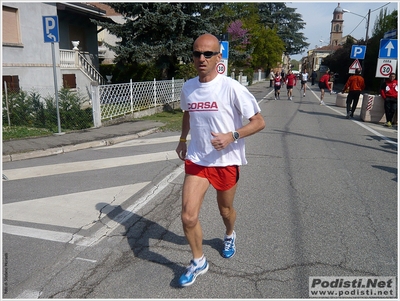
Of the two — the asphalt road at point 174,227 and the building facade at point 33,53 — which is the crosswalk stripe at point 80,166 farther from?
the building facade at point 33,53

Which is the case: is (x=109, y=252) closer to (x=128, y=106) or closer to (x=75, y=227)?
(x=75, y=227)

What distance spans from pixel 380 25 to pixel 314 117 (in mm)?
27766

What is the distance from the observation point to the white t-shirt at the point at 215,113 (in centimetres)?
288

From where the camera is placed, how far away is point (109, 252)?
351cm

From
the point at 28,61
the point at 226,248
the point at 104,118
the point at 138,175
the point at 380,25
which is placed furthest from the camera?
the point at 380,25

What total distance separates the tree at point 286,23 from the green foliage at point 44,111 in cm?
5670

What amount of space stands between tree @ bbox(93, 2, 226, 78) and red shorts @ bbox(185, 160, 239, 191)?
15.1m

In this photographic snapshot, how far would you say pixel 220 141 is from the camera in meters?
2.71

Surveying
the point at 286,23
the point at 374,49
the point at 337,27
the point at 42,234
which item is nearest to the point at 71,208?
the point at 42,234

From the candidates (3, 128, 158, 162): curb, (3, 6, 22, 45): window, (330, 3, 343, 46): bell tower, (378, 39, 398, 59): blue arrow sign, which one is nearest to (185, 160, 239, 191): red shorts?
(3, 128, 158, 162): curb

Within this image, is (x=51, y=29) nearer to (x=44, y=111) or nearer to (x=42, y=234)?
(x=44, y=111)

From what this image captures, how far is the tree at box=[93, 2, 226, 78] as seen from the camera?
1694 centimetres

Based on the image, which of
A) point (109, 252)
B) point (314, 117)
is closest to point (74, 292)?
point (109, 252)

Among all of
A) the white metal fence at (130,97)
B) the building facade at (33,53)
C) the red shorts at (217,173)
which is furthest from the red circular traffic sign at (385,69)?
the red shorts at (217,173)
